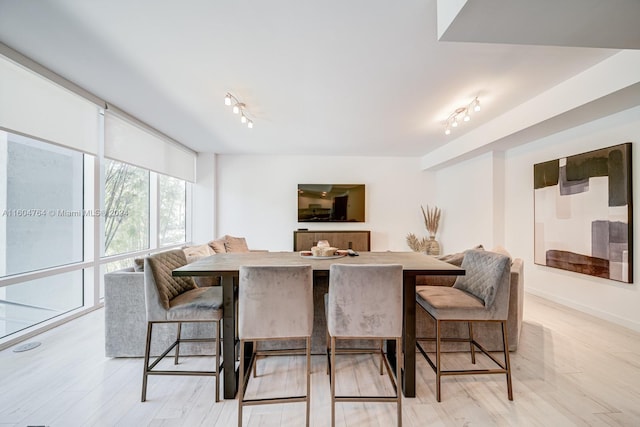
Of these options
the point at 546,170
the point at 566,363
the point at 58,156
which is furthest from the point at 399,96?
the point at 58,156

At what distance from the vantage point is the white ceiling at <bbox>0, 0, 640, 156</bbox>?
5.86 ft

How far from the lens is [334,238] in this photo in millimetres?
5875

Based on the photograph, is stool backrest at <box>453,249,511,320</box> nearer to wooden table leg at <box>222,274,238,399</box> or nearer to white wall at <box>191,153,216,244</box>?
wooden table leg at <box>222,274,238,399</box>

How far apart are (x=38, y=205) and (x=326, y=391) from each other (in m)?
3.46

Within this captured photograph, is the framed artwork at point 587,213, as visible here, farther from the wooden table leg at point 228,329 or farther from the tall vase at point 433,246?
the wooden table leg at point 228,329

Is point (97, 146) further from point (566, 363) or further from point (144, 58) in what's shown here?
point (566, 363)

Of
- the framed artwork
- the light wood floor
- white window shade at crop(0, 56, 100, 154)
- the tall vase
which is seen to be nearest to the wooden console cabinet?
the tall vase

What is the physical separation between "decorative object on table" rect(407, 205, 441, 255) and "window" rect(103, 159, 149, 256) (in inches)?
210

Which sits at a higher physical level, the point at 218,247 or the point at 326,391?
the point at 218,247

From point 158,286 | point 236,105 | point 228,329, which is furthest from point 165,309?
point 236,105

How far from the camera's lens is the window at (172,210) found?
16.0 ft

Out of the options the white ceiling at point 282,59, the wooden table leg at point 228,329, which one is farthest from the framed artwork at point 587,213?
the wooden table leg at point 228,329

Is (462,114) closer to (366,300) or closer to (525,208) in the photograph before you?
(525,208)

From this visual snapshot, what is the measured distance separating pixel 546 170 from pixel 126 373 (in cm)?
536
